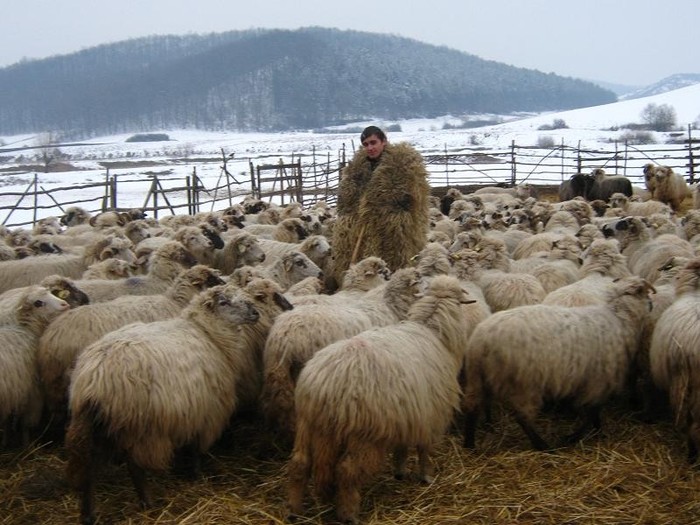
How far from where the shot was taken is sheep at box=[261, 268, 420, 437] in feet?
16.8

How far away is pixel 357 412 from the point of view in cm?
421

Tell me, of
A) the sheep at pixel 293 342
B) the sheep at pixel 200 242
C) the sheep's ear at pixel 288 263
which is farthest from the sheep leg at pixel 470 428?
the sheep at pixel 200 242

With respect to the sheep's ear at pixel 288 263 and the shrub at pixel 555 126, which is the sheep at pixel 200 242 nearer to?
the sheep's ear at pixel 288 263

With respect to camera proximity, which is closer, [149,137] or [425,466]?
[425,466]

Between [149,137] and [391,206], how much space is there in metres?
103

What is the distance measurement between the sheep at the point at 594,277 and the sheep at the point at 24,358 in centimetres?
431

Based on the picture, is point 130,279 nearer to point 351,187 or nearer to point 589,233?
point 351,187

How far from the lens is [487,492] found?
480 cm

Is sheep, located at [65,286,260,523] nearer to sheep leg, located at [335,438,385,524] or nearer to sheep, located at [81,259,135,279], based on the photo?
sheep leg, located at [335,438,385,524]

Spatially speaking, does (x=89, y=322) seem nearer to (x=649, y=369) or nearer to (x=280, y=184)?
(x=649, y=369)

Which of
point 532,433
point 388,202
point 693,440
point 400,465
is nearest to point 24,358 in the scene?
point 400,465

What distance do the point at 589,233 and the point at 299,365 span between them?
5485 mm

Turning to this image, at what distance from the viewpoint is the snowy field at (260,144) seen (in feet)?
141

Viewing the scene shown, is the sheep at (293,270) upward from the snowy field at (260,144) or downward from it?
downward
